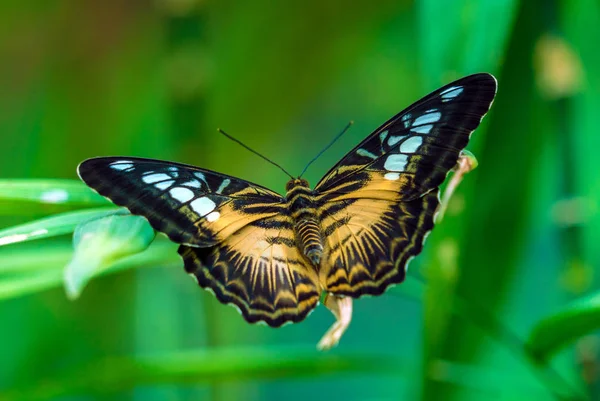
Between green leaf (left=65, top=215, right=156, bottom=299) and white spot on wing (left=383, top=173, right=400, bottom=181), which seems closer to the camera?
green leaf (left=65, top=215, right=156, bottom=299)

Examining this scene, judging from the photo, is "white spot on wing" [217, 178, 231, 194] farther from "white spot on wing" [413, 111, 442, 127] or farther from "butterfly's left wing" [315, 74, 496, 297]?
"white spot on wing" [413, 111, 442, 127]

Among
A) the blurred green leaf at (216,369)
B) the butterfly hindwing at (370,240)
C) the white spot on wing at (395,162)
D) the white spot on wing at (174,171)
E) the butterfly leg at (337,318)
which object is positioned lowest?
the blurred green leaf at (216,369)

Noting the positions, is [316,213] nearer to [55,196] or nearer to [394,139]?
[394,139]

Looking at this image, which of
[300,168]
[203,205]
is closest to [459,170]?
[203,205]

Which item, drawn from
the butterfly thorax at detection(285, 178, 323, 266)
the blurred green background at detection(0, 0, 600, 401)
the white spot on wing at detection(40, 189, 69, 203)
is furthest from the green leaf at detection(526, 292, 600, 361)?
the white spot on wing at detection(40, 189, 69, 203)

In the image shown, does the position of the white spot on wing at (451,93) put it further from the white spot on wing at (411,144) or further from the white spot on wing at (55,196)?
the white spot on wing at (55,196)

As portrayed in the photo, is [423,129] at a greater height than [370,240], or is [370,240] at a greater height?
[423,129]

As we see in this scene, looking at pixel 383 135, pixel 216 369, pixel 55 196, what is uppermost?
pixel 383 135

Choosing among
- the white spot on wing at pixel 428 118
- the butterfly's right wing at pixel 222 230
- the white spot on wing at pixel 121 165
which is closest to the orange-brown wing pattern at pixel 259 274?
the butterfly's right wing at pixel 222 230
